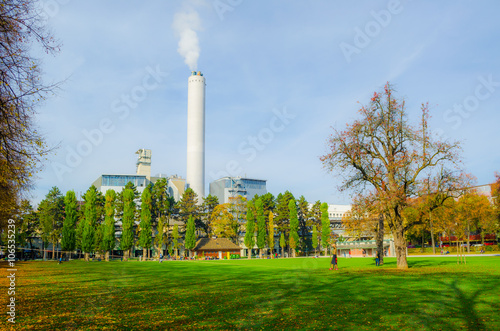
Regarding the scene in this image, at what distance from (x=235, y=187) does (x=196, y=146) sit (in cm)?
2537

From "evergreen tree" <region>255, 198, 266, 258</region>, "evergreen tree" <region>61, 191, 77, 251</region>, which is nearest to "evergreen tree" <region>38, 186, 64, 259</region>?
"evergreen tree" <region>61, 191, 77, 251</region>

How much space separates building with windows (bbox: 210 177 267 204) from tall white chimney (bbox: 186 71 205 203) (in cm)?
1759

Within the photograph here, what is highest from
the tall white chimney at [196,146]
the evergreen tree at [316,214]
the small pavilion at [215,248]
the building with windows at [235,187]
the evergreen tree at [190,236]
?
the tall white chimney at [196,146]

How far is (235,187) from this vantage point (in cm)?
12650

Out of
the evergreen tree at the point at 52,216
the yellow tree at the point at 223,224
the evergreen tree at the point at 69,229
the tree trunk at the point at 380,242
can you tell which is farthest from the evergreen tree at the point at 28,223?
the tree trunk at the point at 380,242

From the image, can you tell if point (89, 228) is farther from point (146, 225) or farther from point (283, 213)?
point (283, 213)

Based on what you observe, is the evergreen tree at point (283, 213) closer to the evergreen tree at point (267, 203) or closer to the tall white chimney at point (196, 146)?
the evergreen tree at point (267, 203)

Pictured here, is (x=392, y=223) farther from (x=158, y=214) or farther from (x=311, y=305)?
(x=158, y=214)

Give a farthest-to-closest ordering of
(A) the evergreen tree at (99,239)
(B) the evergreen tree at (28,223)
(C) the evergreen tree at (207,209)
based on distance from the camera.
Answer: (C) the evergreen tree at (207,209), (B) the evergreen tree at (28,223), (A) the evergreen tree at (99,239)

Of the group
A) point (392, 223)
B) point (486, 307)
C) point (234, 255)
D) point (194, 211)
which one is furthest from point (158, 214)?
point (486, 307)

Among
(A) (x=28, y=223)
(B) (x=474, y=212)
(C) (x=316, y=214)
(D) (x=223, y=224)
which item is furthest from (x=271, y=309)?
(C) (x=316, y=214)

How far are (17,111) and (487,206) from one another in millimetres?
80056

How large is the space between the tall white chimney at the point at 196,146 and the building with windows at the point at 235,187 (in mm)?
17586

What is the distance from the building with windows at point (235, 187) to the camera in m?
127
